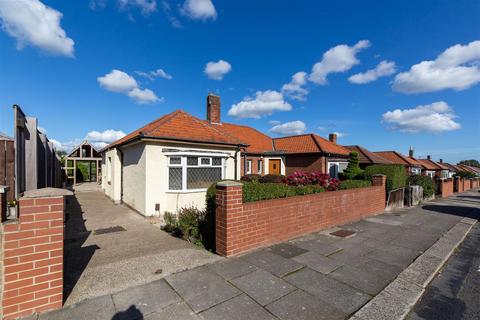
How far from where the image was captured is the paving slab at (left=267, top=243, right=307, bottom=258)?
4664mm

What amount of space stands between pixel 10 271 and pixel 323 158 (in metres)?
17.9

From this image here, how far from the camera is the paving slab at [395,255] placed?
451 cm

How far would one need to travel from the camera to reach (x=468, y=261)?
188 inches

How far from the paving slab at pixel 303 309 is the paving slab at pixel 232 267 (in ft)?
3.04

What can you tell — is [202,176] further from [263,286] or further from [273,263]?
[263,286]

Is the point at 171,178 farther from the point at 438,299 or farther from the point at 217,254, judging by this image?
the point at 438,299

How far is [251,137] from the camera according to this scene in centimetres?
2180

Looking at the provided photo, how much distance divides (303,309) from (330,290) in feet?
2.35

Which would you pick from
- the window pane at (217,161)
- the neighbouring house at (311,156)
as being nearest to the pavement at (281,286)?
the window pane at (217,161)

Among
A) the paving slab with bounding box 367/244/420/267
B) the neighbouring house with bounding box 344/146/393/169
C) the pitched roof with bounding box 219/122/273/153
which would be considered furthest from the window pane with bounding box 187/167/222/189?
the neighbouring house with bounding box 344/146/393/169

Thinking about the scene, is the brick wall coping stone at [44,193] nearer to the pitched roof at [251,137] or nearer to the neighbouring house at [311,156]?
the pitched roof at [251,137]

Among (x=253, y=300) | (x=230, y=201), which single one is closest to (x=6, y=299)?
(x=253, y=300)

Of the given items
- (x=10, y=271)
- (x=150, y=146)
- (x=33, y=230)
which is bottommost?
(x=10, y=271)

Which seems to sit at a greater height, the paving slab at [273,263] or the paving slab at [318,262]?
the paving slab at [273,263]
